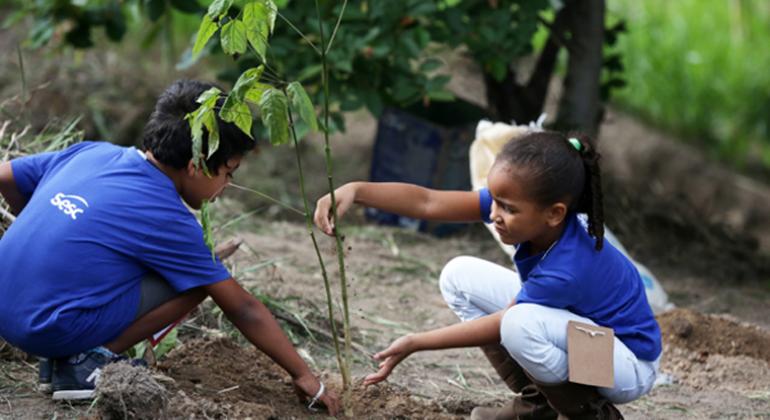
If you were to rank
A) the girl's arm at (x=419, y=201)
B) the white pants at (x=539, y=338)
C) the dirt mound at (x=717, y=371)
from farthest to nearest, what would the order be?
1. the dirt mound at (x=717, y=371)
2. the girl's arm at (x=419, y=201)
3. the white pants at (x=539, y=338)

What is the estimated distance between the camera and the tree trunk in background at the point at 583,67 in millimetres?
5148

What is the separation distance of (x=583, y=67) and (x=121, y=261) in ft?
10.6

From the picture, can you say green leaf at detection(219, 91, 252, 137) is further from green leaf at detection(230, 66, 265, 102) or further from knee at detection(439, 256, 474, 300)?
knee at detection(439, 256, 474, 300)

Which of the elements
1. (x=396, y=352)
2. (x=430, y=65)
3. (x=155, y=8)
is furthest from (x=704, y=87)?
(x=396, y=352)

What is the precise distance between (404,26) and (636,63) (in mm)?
4142

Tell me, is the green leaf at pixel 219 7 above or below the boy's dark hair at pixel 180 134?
above

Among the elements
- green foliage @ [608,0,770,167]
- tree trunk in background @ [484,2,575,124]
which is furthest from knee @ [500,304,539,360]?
green foliage @ [608,0,770,167]

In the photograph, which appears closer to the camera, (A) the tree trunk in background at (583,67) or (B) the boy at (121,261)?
(B) the boy at (121,261)

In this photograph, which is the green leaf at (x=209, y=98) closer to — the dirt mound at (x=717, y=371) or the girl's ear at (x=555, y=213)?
the girl's ear at (x=555, y=213)

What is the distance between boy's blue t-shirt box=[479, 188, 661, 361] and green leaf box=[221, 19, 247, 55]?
0.86m

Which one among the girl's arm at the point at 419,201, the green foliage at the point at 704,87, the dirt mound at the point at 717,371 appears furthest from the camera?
the green foliage at the point at 704,87

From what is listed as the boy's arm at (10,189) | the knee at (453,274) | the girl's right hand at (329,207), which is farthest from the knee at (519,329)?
the boy's arm at (10,189)

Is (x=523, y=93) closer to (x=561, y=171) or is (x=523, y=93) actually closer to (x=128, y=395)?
(x=561, y=171)

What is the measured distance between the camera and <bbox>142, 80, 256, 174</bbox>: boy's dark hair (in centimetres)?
257
